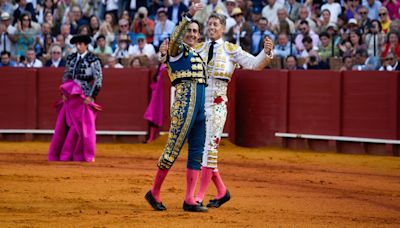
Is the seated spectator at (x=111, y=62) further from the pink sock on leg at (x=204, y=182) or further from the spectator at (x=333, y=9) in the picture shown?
the pink sock on leg at (x=204, y=182)

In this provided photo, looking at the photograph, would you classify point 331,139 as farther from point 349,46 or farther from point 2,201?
point 2,201

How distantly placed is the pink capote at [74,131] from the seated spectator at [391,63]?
4.29 metres

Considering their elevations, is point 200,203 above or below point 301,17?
below

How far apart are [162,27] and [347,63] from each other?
3192 mm

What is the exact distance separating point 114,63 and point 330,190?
23.3ft

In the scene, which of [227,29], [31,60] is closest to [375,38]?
[227,29]

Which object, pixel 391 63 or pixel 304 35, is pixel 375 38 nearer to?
pixel 391 63

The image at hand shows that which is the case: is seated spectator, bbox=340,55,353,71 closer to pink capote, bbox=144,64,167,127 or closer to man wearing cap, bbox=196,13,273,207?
pink capote, bbox=144,64,167,127

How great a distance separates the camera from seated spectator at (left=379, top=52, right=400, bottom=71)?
43.9ft

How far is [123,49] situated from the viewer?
51.0ft

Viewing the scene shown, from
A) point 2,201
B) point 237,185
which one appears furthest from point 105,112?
point 2,201

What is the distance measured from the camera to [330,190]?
8898 millimetres

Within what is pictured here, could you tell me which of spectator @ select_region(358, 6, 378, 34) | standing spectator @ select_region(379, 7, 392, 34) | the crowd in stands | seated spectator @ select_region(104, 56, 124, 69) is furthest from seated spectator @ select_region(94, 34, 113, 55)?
standing spectator @ select_region(379, 7, 392, 34)

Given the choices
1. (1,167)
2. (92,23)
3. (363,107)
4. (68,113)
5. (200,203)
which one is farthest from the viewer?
(92,23)
